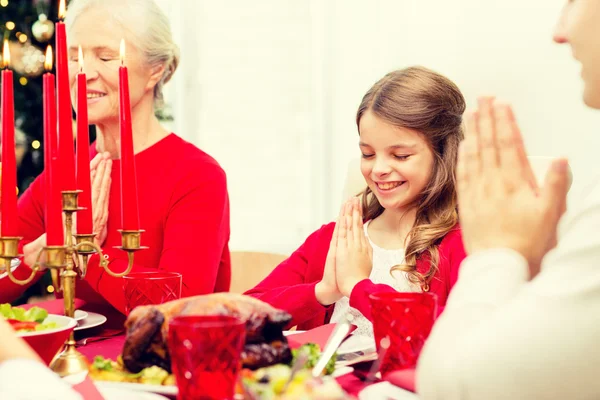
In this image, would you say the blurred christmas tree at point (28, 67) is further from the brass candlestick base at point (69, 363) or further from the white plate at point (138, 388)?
the white plate at point (138, 388)

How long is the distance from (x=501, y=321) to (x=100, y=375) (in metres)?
0.55

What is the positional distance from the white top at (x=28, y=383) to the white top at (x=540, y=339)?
36 cm

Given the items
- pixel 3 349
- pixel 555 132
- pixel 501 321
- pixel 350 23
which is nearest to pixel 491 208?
pixel 501 321

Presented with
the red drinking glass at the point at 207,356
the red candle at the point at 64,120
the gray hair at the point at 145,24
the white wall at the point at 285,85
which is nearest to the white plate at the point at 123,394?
the red drinking glass at the point at 207,356

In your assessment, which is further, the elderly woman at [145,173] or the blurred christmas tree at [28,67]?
the blurred christmas tree at [28,67]

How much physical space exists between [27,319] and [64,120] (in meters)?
0.34

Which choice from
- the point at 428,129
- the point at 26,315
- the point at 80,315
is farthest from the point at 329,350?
the point at 428,129

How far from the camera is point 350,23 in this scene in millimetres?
3641

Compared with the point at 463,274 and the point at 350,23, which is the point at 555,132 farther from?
the point at 463,274

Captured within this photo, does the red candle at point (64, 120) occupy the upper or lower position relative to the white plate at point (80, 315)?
upper

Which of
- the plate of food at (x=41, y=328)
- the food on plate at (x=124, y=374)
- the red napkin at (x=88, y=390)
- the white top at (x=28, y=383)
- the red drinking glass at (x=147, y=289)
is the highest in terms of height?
the white top at (x=28, y=383)

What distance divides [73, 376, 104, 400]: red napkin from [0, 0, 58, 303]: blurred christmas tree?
9.20ft

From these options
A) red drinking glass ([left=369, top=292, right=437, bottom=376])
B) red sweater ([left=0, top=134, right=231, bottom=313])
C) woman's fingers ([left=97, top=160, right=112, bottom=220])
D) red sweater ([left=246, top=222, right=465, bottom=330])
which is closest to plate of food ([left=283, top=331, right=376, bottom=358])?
red drinking glass ([left=369, top=292, right=437, bottom=376])

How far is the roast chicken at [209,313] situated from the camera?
88 cm
